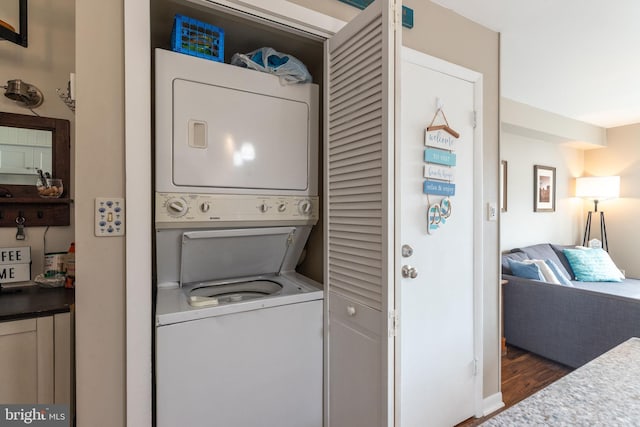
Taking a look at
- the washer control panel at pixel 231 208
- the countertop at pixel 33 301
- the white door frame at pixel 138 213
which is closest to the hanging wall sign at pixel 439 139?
the washer control panel at pixel 231 208

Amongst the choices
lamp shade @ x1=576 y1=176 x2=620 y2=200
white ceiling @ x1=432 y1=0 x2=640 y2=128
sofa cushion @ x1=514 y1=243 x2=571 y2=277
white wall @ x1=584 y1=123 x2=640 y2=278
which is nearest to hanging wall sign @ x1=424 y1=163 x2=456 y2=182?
white ceiling @ x1=432 y1=0 x2=640 y2=128

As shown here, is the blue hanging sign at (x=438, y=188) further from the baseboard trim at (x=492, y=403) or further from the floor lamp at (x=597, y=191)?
the floor lamp at (x=597, y=191)

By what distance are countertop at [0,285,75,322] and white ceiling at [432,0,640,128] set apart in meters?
2.45

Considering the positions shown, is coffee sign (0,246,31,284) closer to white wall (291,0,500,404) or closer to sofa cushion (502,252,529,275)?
white wall (291,0,500,404)

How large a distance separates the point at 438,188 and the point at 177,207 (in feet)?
4.50

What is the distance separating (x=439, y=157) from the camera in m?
1.81

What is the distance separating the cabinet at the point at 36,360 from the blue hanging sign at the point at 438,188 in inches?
70.3

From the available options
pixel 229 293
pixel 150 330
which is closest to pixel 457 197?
pixel 229 293

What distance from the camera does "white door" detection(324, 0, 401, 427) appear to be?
1.19 metres

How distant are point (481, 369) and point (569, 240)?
3837mm

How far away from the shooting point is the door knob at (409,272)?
5.51ft

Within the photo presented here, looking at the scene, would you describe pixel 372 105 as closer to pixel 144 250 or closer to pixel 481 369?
pixel 144 250

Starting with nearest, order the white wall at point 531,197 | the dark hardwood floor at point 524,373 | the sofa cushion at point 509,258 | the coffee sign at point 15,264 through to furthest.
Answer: the coffee sign at point 15,264 < the dark hardwood floor at point 524,373 < the sofa cushion at point 509,258 < the white wall at point 531,197

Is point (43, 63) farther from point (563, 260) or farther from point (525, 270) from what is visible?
point (563, 260)
